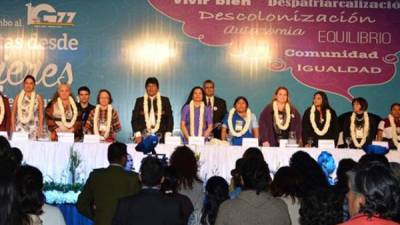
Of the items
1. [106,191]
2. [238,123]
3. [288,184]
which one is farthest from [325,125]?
[288,184]

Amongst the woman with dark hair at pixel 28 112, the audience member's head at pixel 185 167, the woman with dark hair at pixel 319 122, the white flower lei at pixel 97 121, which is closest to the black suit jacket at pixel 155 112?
the white flower lei at pixel 97 121

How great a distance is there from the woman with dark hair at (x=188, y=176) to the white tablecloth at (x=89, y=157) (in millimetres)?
2504

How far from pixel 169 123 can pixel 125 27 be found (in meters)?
2.34

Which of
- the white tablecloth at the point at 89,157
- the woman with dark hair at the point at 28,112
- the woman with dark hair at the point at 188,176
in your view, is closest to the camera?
the woman with dark hair at the point at 188,176

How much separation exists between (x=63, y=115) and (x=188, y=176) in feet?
14.2

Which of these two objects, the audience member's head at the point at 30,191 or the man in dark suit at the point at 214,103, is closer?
the audience member's head at the point at 30,191

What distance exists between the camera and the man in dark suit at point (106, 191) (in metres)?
4.39

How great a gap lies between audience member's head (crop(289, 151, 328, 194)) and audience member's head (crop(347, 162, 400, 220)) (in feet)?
4.23

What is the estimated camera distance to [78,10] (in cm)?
1074

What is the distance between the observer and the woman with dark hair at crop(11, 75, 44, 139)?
27.8 ft

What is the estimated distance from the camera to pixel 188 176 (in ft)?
15.0

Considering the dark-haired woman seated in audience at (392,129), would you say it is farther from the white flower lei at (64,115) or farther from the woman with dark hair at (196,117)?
the white flower lei at (64,115)

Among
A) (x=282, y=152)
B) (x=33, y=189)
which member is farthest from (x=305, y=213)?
(x=282, y=152)

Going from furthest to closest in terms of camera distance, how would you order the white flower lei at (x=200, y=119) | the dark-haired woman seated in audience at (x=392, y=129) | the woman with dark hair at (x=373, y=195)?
the dark-haired woman seated in audience at (x=392, y=129) → the white flower lei at (x=200, y=119) → the woman with dark hair at (x=373, y=195)
